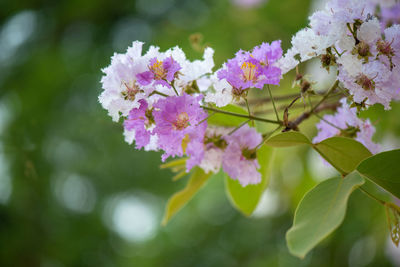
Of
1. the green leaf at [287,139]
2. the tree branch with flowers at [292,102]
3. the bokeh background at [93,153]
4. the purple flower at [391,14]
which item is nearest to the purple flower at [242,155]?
the tree branch with flowers at [292,102]

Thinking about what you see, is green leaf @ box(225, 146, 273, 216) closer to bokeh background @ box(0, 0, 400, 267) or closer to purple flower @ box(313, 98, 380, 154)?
purple flower @ box(313, 98, 380, 154)

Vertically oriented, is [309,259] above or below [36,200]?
below

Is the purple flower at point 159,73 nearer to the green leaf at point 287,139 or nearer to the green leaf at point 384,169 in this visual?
the green leaf at point 287,139

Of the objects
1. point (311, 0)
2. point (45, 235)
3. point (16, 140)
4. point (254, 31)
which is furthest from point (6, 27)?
point (311, 0)

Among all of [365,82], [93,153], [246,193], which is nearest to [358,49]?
[365,82]

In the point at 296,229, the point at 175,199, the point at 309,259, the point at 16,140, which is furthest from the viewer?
the point at 16,140

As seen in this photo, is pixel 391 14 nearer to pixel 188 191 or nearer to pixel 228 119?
pixel 228 119

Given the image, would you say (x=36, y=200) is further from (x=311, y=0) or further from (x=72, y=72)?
(x=311, y=0)
